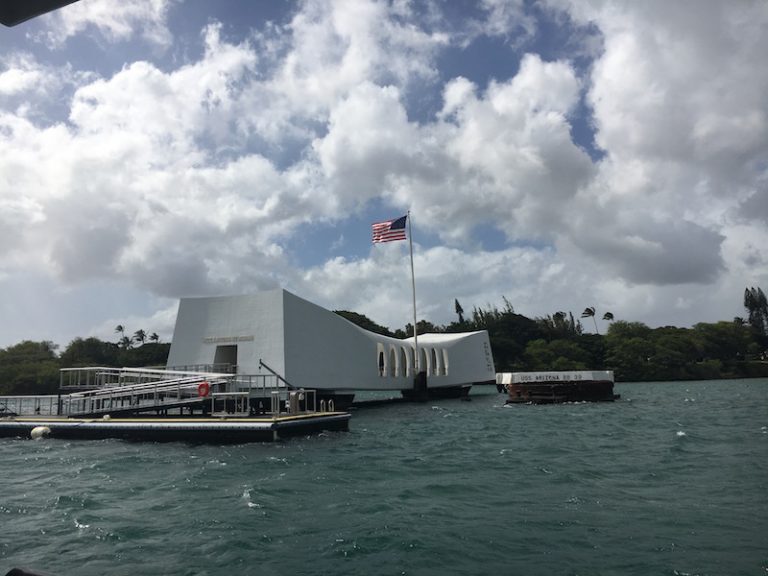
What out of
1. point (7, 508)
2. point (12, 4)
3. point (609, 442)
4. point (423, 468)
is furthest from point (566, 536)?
point (609, 442)

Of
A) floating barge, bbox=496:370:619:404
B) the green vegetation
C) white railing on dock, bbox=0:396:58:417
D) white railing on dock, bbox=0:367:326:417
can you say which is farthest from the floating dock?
the green vegetation

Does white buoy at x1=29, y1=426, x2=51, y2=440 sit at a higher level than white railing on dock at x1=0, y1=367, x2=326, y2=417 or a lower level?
lower

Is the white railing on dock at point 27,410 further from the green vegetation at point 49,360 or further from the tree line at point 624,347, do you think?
the tree line at point 624,347

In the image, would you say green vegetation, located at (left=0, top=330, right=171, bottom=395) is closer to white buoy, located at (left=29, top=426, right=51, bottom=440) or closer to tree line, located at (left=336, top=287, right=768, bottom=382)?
tree line, located at (left=336, top=287, right=768, bottom=382)

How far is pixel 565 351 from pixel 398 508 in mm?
81645

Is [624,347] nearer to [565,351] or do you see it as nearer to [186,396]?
[565,351]

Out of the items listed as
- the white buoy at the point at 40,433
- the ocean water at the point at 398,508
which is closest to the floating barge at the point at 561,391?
the ocean water at the point at 398,508

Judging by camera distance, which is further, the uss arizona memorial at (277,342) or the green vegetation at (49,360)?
the green vegetation at (49,360)

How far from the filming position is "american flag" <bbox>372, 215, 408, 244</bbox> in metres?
35.8

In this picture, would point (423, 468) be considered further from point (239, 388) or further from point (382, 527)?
point (239, 388)

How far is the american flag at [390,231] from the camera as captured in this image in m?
35.8

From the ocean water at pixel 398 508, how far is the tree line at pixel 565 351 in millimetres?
63944

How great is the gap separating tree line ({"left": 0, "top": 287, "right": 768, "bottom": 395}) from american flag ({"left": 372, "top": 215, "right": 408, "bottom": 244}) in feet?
168

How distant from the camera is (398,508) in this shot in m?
9.09
